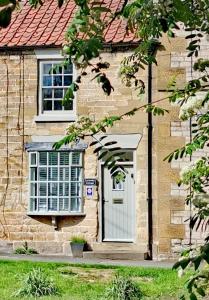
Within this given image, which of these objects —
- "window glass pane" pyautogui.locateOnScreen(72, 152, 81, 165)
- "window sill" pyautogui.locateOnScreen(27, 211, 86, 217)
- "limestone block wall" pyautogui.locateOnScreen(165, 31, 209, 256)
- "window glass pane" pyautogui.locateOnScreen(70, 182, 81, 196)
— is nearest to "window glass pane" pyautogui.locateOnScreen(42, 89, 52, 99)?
"window glass pane" pyautogui.locateOnScreen(72, 152, 81, 165)

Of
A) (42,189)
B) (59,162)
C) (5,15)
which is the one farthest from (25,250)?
(5,15)

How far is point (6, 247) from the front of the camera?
58.6 ft

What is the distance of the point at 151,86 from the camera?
56.7 ft

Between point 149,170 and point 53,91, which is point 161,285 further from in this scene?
point 53,91

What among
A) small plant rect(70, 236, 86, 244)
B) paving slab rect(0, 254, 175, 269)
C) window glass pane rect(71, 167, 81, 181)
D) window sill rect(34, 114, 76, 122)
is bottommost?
paving slab rect(0, 254, 175, 269)

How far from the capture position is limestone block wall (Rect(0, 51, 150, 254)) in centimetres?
1761

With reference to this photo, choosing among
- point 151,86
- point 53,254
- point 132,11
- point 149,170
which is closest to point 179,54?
point 151,86

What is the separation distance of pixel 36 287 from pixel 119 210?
787 cm

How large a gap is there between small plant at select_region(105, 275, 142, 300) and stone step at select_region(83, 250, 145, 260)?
6703 mm

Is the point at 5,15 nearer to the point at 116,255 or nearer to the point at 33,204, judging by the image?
the point at 116,255

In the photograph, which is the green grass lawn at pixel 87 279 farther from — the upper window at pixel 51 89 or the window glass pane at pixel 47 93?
the window glass pane at pixel 47 93

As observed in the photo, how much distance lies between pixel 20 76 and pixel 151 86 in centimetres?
373

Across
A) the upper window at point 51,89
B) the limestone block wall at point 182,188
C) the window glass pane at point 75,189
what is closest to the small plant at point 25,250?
the window glass pane at point 75,189

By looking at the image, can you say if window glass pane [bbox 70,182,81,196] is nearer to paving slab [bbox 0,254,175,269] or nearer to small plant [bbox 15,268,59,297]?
paving slab [bbox 0,254,175,269]
